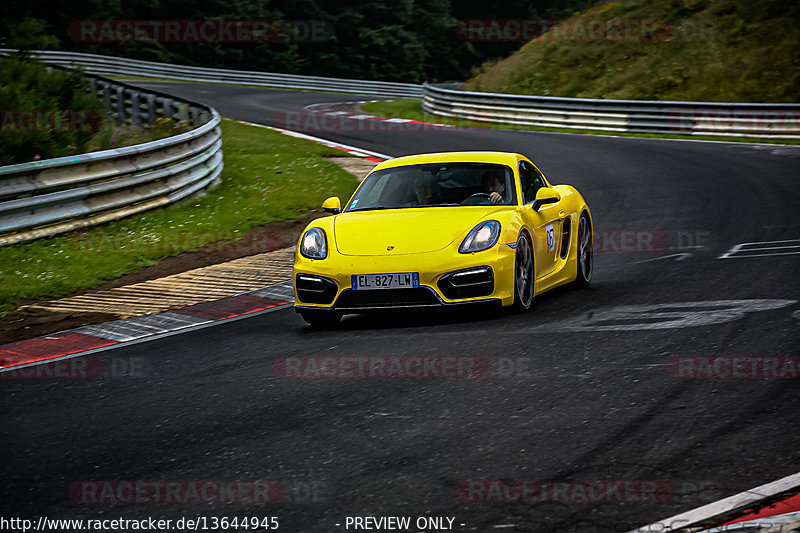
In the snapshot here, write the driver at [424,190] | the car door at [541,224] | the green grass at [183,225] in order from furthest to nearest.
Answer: the green grass at [183,225] < the driver at [424,190] < the car door at [541,224]

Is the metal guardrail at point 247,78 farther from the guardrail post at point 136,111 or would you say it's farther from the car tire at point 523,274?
the car tire at point 523,274

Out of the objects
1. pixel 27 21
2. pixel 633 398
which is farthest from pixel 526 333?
pixel 27 21

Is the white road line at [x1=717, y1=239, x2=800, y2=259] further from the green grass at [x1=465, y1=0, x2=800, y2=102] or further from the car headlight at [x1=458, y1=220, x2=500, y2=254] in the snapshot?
the green grass at [x1=465, y1=0, x2=800, y2=102]

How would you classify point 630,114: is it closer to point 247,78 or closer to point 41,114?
point 41,114

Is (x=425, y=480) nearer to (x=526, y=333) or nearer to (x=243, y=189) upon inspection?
(x=526, y=333)

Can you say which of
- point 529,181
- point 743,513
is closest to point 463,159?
point 529,181

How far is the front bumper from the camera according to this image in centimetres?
780

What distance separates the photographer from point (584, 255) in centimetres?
980

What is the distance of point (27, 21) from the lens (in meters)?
47.8

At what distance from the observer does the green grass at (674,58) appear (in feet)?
109

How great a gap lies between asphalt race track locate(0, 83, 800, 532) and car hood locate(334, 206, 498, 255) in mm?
622

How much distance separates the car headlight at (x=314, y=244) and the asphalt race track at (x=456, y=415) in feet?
Result: 2.05

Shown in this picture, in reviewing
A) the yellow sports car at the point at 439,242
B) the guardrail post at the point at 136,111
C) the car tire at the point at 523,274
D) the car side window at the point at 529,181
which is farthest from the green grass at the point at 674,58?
the car tire at the point at 523,274

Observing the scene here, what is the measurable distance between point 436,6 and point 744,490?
67.4 meters
